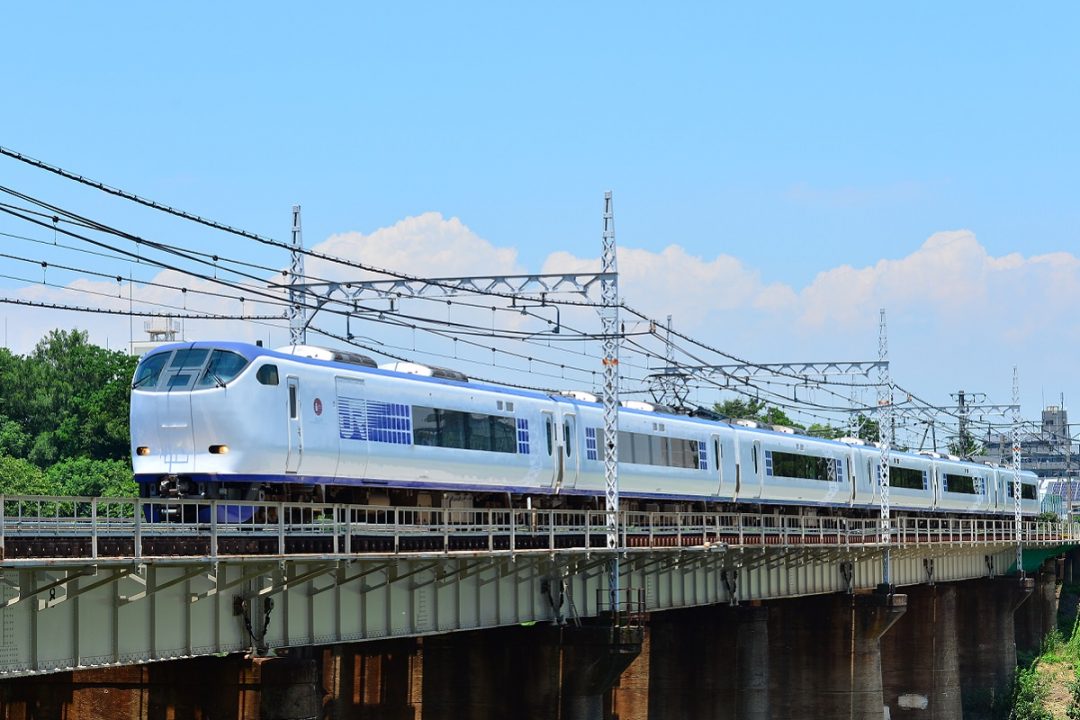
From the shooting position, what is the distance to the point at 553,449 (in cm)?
4631

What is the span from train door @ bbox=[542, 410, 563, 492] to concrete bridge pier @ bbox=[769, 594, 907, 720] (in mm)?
22407

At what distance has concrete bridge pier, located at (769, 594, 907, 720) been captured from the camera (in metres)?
65.3

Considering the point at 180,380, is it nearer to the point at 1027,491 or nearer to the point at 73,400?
the point at 73,400

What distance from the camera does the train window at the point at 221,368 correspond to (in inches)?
1347

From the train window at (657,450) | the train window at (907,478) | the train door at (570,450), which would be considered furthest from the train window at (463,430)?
the train window at (907,478)

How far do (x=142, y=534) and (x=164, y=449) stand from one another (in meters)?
9.44

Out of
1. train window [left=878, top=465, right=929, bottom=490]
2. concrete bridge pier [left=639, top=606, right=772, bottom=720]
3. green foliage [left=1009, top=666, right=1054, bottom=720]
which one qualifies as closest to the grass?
green foliage [left=1009, top=666, right=1054, bottom=720]

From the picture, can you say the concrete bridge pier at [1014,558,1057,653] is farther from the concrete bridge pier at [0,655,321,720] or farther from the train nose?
the train nose

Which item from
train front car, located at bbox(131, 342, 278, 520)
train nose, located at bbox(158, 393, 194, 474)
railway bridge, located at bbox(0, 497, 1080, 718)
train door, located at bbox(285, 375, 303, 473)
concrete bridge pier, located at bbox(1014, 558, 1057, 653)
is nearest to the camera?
railway bridge, located at bbox(0, 497, 1080, 718)

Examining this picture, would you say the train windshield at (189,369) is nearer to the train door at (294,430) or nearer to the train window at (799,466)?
the train door at (294,430)

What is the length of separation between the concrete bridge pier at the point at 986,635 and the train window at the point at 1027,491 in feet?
40.6

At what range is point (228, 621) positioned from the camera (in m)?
27.8

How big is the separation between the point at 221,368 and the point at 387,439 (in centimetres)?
527

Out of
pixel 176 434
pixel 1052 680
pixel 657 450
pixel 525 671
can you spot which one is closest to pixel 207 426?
pixel 176 434
